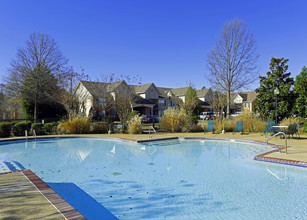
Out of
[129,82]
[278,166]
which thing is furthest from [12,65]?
[278,166]

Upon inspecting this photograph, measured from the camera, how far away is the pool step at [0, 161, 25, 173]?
6.92 meters

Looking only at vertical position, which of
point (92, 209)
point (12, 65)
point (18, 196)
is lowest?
point (92, 209)

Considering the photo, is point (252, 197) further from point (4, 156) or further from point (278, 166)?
point (4, 156)

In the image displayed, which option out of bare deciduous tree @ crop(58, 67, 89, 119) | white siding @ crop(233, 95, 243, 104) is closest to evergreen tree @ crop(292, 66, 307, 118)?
bare deciduous tree @ crop(58, 67, 89, 119)

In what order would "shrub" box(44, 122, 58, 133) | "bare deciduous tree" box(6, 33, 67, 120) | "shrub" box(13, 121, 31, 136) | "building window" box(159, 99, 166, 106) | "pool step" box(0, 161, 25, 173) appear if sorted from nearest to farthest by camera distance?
"pool step" box(0, 161, 25, 173)
"shrub" box(13, 121, 31, 136)
"shrub" box(44, 122, 58, 133)
"bare deciduous tree" box(6, 33, 67, 120)
"building window" box(159, 99, 166, 106)

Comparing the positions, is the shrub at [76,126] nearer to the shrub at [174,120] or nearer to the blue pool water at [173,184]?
the shrub at [174,120]

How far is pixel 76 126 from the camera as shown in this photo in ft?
52.2

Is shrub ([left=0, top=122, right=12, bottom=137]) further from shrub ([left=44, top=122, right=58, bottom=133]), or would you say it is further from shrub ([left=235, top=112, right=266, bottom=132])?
shrub ([left=235, top=112, right=266, bottom=132])

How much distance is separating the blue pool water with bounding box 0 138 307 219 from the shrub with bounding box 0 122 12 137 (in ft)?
19.4

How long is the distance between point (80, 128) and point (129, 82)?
945cm

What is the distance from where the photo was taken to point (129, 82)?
23844 millimetres

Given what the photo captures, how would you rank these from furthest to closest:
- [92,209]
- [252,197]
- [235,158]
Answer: [235,158] < [252,197] < [92,209]

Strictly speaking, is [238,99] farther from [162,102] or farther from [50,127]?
[50,127]

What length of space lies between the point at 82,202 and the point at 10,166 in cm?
439
